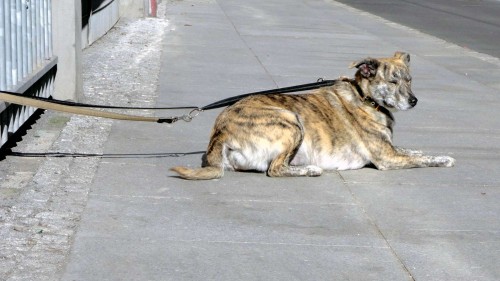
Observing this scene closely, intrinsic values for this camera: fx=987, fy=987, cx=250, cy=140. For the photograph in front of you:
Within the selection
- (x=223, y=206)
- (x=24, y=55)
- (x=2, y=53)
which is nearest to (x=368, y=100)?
(x=223, y=206)

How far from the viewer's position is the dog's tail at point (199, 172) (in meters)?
7.52

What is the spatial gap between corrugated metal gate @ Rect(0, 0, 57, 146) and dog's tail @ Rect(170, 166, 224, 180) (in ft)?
4.95

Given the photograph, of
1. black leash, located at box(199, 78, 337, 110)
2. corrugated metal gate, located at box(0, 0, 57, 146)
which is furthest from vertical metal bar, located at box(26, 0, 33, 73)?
black leash, located at box(199, 78, 337, 110)

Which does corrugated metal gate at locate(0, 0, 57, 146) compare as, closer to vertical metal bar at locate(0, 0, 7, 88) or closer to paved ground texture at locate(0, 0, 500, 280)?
vertical metal bar at locate(0, 0, 7, 88)

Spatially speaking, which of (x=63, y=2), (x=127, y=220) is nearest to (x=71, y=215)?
(x=127, y=220)

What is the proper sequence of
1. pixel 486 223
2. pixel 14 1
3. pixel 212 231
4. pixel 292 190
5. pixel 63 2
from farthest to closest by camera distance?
pixel 63 2, pixel 14 1, pixel 292 190, pixel 486 223, pixel 212 231

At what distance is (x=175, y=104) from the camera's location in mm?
11203

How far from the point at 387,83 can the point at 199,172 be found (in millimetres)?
1884

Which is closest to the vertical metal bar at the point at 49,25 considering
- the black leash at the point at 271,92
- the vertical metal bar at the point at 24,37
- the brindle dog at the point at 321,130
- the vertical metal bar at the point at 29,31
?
the vertical metal bar at the point at 29,31

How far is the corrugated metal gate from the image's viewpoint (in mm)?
8281

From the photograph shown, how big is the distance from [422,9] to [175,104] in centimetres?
2011

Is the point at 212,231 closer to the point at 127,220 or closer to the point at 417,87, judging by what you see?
the point at 127,220

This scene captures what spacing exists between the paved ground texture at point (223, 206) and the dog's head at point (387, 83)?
607 mm

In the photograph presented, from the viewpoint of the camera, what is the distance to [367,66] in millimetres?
8312
